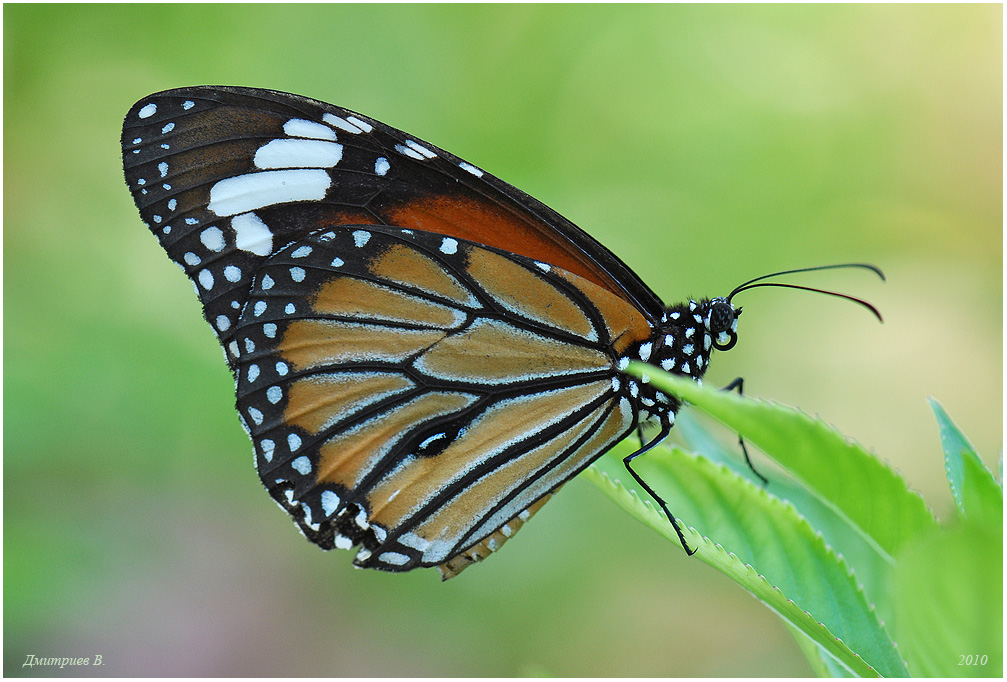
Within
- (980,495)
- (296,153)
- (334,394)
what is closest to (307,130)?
(296,153)

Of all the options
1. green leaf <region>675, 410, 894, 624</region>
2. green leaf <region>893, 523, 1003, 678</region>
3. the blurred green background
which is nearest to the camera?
green leaf <region>893, 523, 1003, 678</region>

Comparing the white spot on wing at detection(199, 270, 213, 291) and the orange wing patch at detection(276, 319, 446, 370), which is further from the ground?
the white spot on wing at detection(199, 270, 213, 291)

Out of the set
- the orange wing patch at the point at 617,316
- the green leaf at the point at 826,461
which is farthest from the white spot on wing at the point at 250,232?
the green leaf at the point at 826,461

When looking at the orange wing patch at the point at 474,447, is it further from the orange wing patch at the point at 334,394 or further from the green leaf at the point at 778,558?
the green leaf at the point at 778,558

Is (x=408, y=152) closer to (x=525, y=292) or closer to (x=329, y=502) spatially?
(x=525, y=292)

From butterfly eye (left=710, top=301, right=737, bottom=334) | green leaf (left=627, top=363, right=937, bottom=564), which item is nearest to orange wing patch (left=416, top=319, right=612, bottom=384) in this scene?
butterfly eye (left=710, top=301, right=737, bottom=334)

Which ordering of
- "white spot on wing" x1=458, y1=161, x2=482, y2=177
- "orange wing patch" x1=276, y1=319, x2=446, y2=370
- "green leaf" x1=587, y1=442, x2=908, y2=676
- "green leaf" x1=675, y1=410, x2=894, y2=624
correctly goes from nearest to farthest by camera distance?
1. "green leaf" x1=587, y1=442, x2=908, y2=676
2. "green leaf" x1=675, y1=410, x2=894, y2=624
3. "white spot on wing" x1=458, y1=161, x2=482, y2=177
4. "orange wing patch" x1=276, y1=319, x2=446, y2=370

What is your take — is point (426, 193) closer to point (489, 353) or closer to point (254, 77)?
point (489, 353)

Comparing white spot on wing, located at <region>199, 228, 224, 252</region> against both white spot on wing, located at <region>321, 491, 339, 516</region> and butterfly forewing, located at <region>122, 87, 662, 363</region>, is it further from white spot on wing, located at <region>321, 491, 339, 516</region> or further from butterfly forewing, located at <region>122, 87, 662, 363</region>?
white spot on wing, located at <region>321, 491, 339, 516</region>
